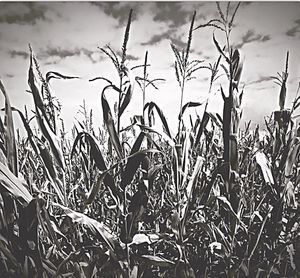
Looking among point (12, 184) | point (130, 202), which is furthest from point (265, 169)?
point (12, 184)

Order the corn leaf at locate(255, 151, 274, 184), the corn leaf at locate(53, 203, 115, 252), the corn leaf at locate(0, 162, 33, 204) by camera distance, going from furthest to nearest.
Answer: the corn leaf at locate(255, 151, 274, 184) < the corn leaf at locate(53, 203, 115, 252) < the corn leaf at locate(0, 162, 33, 204)

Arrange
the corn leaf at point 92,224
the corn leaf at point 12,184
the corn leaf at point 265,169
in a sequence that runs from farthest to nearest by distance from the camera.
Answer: the corn leaf at point 265,169, the corn leaf at point 92,224, the corn leaf at point 12,184

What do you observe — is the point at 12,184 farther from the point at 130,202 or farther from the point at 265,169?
the point at 265,169

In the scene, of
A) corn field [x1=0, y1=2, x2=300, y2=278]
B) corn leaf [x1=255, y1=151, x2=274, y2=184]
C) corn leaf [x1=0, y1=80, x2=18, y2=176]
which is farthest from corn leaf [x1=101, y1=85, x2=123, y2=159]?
corn leaf [x1=255, y1=151, x2=274, y2=184]

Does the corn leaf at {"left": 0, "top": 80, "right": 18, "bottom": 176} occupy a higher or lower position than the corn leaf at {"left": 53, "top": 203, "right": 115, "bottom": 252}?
higher

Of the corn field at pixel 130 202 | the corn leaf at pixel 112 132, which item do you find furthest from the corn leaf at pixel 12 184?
the corn leaf at pixel 112 132

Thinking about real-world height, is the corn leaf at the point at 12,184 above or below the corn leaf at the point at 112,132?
below

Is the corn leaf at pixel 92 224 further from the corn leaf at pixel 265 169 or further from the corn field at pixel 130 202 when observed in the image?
the corn leaf at pixel 265 169

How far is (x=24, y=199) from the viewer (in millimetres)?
604

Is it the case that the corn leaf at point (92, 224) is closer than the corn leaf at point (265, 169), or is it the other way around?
the corn leaf at point (92, 224)

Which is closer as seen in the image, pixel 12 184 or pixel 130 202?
pixel 12 184

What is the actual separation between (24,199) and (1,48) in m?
0.63

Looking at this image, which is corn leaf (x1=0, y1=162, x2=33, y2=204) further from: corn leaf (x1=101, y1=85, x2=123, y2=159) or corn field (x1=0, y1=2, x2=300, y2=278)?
corn leaf (x1=101, y1=85, x2=123, y2=159)

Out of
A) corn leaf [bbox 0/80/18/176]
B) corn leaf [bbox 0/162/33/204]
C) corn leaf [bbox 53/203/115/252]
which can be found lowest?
corn leaf [bbox 53/203/115/252]
